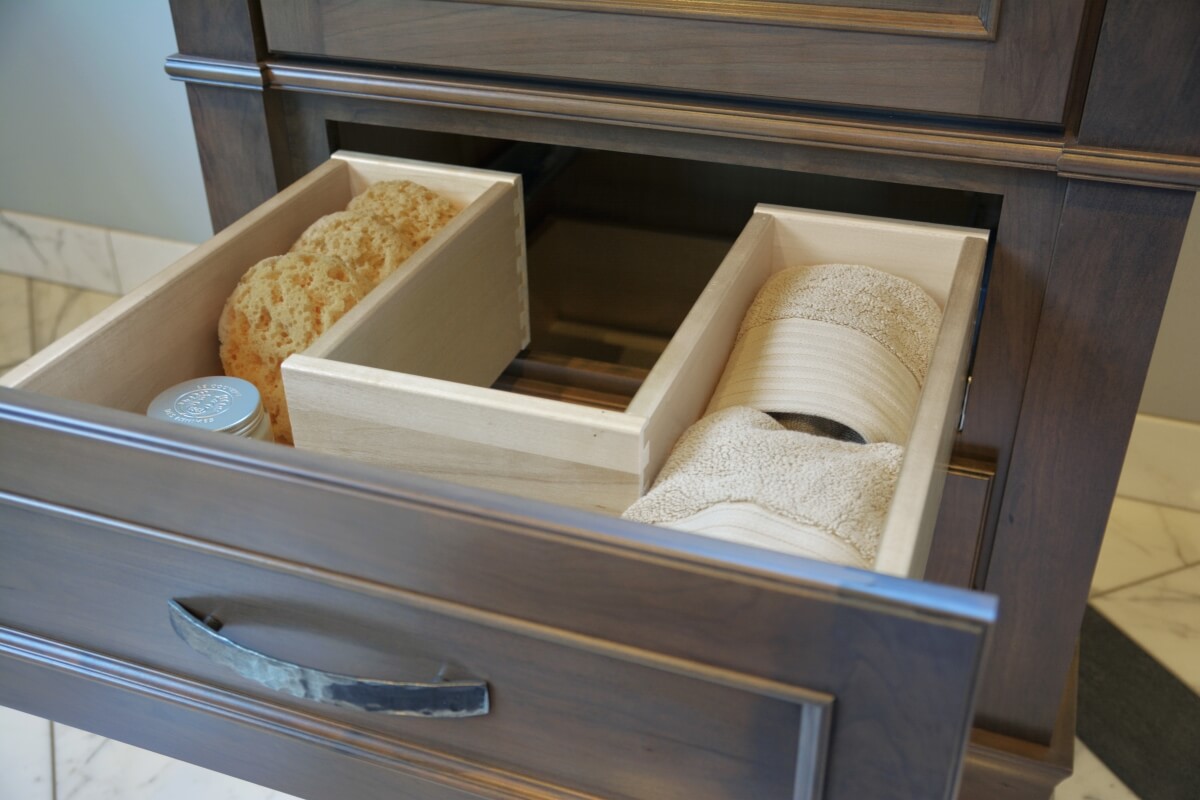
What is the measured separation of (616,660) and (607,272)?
502 millimetres

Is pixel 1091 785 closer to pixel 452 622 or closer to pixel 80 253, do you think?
pixel 452 622

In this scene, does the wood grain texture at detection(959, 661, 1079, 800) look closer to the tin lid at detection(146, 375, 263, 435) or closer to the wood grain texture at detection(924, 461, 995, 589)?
the wood grain texture at detection(924, 461, 995, 589)

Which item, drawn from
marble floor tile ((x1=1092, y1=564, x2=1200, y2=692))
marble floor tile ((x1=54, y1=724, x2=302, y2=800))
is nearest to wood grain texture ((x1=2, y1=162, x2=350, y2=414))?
marble floor tile ((x1=54, y1=724, x2=302, y2=800))

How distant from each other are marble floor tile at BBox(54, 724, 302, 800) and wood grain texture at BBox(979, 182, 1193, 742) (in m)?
0.61

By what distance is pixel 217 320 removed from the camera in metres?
0.69

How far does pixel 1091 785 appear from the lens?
911mm

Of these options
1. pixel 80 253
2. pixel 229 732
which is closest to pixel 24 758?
pixel 229 732

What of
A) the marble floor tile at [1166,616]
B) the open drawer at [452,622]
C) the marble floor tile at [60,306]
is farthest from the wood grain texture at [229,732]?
the marble floor tile at [60,306]

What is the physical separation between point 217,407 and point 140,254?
0.98 metres

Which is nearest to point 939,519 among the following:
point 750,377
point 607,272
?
point 750,377

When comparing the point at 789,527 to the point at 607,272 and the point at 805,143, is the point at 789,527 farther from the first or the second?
the point at 607,272

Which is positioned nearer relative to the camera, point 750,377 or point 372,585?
point 372,585

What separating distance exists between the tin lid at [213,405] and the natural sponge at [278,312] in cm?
3

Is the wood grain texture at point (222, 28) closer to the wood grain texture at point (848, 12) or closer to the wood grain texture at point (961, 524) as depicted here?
the wood grain texture at point (848, 12)
